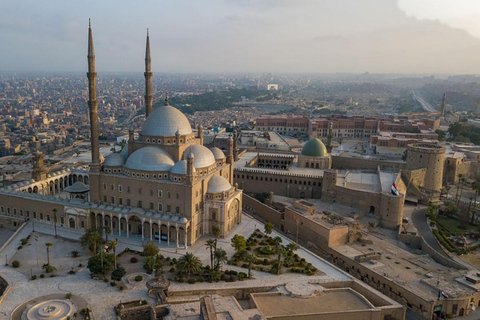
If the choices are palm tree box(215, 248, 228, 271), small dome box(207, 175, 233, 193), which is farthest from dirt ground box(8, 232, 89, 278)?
small dome box(207, 175, 233, 193)

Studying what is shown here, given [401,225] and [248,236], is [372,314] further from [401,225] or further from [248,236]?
[401,225]

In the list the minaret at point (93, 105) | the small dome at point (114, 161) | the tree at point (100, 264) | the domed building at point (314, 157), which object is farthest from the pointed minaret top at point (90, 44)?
the domed building at point (314, 157)

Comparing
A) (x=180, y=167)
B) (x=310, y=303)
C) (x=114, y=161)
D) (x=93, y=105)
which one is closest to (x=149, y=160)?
(x=180, y=167)

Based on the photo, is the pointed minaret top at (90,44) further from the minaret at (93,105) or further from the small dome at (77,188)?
the small dome at (77,188)

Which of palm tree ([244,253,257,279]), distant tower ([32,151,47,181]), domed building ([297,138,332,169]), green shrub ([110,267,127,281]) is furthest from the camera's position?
domed building ([297,138,332,169])

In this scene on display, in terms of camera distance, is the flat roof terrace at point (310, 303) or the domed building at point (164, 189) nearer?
the flat roof terrace at point (310, 303)

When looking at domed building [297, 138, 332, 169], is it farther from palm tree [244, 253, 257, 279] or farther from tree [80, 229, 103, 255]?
tree [80, 229, 103, 255]
